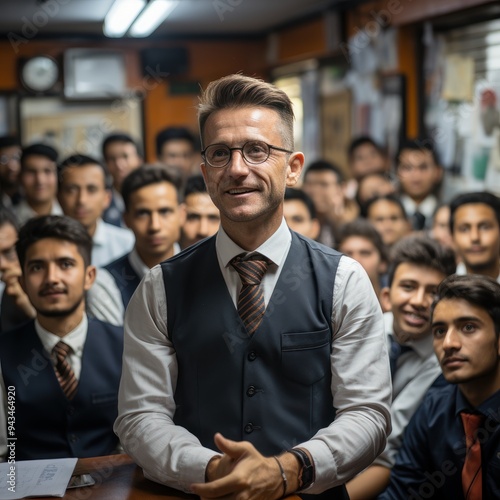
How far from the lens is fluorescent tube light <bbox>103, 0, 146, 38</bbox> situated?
19.8ft

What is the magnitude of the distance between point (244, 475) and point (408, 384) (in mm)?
1420

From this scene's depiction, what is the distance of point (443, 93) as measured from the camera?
19.5 ft

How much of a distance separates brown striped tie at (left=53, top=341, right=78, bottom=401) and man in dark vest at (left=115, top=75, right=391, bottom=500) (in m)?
0.79

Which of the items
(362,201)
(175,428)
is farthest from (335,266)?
(362,201)

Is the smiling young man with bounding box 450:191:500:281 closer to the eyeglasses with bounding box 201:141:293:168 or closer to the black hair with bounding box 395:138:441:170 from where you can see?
the black hair with bounding box 395:138:441:170

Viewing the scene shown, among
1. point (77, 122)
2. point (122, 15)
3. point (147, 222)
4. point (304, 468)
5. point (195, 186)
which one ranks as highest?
point (122, 15)

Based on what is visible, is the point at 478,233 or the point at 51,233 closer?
the point at 51,233

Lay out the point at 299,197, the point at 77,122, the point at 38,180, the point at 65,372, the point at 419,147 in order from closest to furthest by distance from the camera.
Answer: the point at 65,372 → the point at 299,197 → the point at 38,180 → the point at 419,147 → the point at 77,122

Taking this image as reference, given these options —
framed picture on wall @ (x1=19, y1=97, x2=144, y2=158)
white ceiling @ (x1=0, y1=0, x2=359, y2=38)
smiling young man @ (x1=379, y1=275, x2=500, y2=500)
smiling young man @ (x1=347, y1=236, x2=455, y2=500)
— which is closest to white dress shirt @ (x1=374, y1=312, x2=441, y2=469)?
smiling young man @ (x1=347, y1=236, x2=455, y2=500)

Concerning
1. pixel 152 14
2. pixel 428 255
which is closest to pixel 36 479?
pixel 428 255

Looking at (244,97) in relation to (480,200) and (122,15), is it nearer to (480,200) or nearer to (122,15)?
(480,200)

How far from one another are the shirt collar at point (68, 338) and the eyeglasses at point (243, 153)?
1094 millimetres

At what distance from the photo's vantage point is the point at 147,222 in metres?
3.37

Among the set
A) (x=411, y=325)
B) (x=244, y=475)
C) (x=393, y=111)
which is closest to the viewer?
(x=244, y=475)
